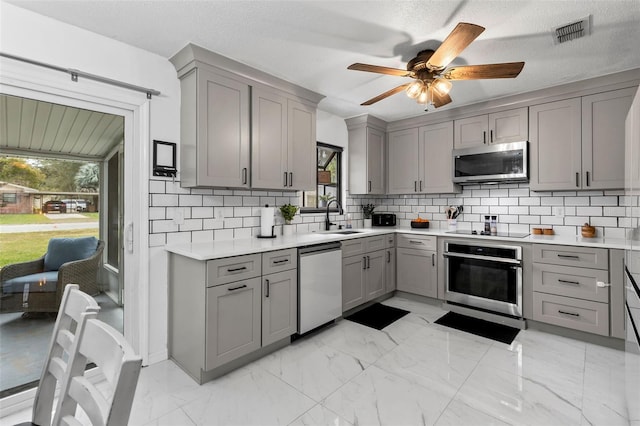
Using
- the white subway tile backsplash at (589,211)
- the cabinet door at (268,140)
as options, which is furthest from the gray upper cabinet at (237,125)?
the white subway tile backsplash at (589,211)

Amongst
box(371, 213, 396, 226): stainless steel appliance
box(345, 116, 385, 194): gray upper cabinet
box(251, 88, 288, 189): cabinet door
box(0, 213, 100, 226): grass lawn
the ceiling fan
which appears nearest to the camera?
the ceiling fan

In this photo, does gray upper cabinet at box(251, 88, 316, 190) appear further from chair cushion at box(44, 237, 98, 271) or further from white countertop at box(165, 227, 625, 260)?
chair cushion at box(44, 237, 98, 271)

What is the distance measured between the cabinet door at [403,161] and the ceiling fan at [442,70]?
63.9 inches

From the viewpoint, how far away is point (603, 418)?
185cm

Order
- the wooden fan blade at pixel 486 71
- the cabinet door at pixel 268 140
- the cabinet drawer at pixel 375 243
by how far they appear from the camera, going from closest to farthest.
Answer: the wooden fan blade at pixel 486 71, the cabinet door at pixel 268 140, the cabinet drawer at pixel 375 243

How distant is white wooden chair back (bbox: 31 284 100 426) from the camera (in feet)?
3.41

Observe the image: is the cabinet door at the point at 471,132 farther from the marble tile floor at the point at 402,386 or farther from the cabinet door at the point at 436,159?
the marble tile floor at the point at 402,386

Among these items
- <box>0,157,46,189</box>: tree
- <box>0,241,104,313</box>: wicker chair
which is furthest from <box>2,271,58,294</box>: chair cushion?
<box>0,157,46,189</box>: tree

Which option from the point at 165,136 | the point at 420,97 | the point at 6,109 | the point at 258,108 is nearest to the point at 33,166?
the point at 6,109

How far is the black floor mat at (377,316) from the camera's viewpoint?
3303 millimetres

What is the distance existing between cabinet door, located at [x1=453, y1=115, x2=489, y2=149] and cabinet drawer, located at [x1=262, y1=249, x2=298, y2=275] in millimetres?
2566

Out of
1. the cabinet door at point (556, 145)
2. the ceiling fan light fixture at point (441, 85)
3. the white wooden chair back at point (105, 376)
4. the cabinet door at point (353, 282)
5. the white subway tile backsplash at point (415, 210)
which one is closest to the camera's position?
the white wooden chair back at point (105, 376)

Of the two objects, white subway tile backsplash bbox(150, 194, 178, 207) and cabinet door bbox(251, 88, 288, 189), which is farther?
cabinet door bbox(251, 88, 288, 189)

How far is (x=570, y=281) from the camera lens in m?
2.91
